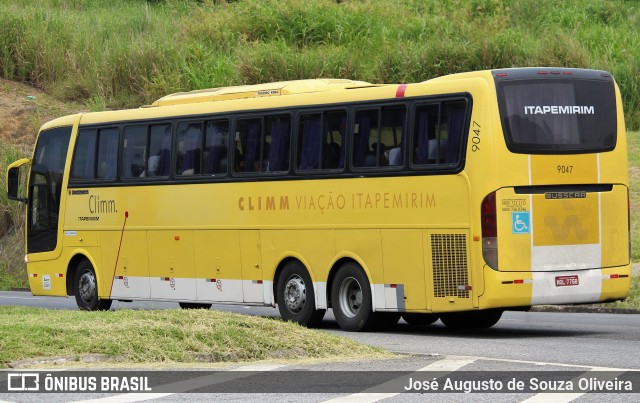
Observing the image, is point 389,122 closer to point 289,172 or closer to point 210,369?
point 289,172

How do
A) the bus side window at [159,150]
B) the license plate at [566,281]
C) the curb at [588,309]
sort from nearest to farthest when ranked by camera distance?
1. the license plate at [566,281]
2. the curb at [588,309]
3. the bus side window at [159,150]

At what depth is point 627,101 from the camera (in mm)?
36531

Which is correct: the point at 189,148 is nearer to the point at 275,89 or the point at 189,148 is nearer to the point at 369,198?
the point at 275,89

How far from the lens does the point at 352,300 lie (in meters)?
20.0

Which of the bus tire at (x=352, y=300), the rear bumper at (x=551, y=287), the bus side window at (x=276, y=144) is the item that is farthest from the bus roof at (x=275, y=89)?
the rear bumper at (x=551, y=287)

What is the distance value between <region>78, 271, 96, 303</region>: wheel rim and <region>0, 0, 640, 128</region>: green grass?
49.2ft

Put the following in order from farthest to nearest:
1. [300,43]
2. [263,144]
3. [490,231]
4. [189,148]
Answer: [300,43]
[189,148]
[263,144]
[490,231]

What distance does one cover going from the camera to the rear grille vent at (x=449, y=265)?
18.1 metres

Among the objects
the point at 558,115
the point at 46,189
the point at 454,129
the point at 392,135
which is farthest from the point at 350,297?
the point at 46,189

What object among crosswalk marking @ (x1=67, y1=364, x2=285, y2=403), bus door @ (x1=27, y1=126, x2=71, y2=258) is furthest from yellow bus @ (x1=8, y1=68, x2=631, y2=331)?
crosswalk marking @ (x1=67, y1=364, x2=285, y2=403)

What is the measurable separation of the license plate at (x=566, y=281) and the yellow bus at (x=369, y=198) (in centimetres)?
5

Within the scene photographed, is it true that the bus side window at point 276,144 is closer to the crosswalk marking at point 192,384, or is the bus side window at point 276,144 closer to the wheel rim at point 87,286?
the wheel rim at point 87,286

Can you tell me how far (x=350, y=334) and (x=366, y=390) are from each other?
282 inches

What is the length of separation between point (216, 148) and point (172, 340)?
26.2 ft
